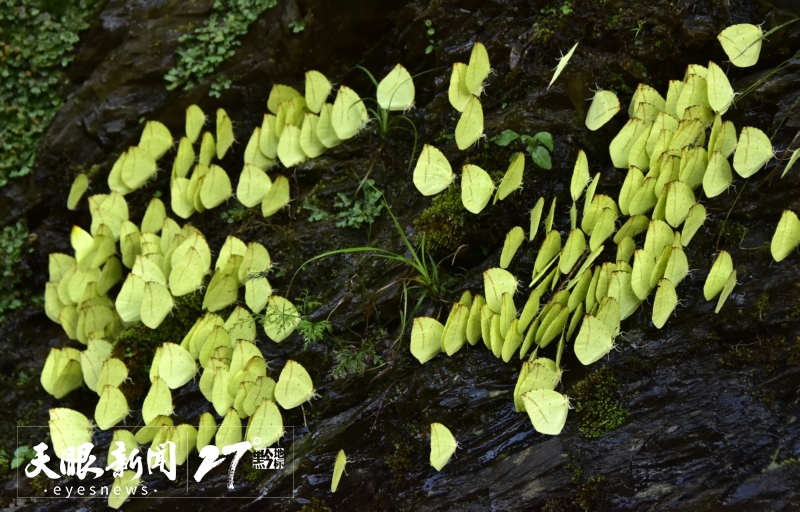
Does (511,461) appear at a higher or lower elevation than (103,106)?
lower

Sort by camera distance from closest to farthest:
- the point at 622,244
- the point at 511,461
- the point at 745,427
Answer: the point at 745,427 < the point at 511,461 < the point at 622,244

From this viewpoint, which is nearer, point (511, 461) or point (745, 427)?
point (745, 427)

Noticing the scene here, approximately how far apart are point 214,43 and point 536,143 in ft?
7.37

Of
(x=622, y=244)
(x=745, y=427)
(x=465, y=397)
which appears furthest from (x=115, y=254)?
(x=745, y=427)

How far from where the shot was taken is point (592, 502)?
88.8 inches

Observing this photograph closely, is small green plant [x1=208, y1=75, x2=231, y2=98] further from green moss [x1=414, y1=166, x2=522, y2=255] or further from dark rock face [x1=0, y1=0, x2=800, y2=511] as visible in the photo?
green moss [x1=414, y1=166, x2=522, y2=255]

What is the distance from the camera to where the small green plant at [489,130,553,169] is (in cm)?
292

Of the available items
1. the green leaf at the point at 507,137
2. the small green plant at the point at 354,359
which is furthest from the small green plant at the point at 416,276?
the green leaf at the point at 507,137

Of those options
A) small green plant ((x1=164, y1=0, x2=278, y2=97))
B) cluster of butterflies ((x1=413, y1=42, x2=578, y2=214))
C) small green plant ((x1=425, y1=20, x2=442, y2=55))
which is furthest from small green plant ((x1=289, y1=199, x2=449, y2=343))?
small green plant ((x1=164, y1=0, x2=278, y2=97))

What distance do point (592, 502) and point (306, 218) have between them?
80.2 inches

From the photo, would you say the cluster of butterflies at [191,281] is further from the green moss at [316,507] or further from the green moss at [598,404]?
the green moss at [598,404]

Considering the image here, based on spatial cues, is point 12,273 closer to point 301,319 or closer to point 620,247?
point 301,319

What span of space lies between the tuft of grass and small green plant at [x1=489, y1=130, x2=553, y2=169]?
3.17 meters

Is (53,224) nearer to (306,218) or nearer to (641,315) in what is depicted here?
(306,218)
